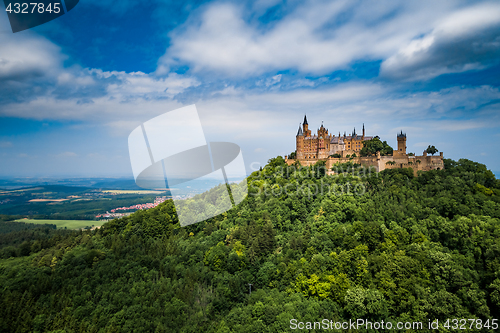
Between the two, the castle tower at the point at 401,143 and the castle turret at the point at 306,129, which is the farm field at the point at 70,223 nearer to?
the castle turret at the point at 306,129

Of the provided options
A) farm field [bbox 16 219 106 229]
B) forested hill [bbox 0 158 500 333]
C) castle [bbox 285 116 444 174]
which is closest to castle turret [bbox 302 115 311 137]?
castle [bbox 285 116 444 174]

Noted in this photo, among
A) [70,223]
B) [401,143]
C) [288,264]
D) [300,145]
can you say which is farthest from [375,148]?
[70,223]

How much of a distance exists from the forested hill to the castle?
239cm

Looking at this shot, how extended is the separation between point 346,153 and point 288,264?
32477 mm

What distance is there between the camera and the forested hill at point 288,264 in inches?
1043

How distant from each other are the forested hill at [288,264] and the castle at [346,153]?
2.39 metres

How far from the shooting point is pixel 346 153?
5738 centimetres

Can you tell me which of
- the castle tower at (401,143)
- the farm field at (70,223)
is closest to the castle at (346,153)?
the castle tower at (401,143)

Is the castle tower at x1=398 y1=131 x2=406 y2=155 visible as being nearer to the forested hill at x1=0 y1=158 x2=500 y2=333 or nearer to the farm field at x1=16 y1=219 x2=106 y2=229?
the forested hill at x1=0 y1=158 x2=500 y2=333

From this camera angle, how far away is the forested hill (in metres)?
26.5

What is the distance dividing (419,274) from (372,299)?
608 centimetres

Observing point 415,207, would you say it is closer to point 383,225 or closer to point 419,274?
point 383,225

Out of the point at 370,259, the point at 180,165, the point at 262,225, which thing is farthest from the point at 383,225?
the point at 180,165

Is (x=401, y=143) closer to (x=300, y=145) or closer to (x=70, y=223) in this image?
(x=300, y=145)
